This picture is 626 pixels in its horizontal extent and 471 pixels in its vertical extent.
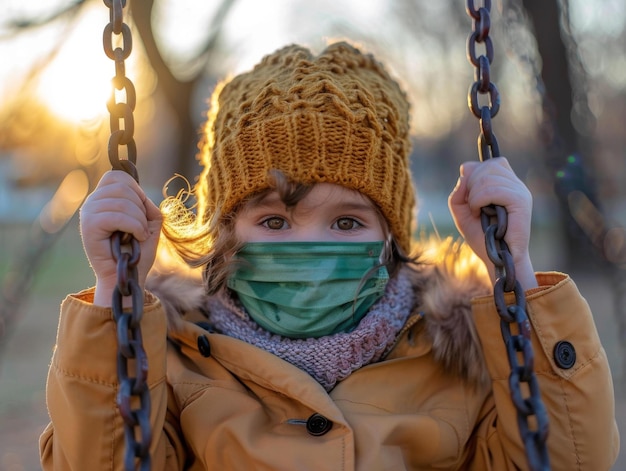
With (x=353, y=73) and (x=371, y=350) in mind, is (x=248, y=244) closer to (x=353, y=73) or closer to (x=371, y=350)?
(x=371, y=350)

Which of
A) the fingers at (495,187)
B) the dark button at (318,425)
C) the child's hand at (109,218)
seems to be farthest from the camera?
the dark button at (318,425)

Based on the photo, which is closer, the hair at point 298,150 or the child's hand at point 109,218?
the child's hand at point 109,218

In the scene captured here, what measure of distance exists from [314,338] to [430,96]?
13433 mm

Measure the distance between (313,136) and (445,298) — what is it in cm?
63

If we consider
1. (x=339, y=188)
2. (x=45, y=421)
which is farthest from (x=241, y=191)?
(x=45, y=421)

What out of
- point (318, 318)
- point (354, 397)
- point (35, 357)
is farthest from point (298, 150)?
point (35, 357)

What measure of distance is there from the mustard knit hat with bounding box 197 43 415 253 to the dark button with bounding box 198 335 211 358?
0.40m

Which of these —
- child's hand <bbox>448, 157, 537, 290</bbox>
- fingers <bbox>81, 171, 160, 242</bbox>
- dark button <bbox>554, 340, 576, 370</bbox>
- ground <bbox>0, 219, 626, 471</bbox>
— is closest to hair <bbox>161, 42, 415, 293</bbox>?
child's hand <bbox>448, 157, 537, 290</bbox>

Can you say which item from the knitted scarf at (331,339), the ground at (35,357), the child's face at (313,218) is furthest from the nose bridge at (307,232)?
the ground at (35,357)

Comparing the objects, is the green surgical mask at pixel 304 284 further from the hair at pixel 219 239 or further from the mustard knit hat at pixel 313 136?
the mustard knit hat at pixel 313 136

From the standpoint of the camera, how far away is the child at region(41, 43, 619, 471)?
5.74ft

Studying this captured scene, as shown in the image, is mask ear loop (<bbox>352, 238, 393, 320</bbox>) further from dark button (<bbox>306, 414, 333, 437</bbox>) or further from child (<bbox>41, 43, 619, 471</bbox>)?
dark button (<bbox>306, 414, 333, 437</bbox>)

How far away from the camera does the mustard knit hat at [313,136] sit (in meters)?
2.12

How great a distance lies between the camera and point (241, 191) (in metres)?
2.14
